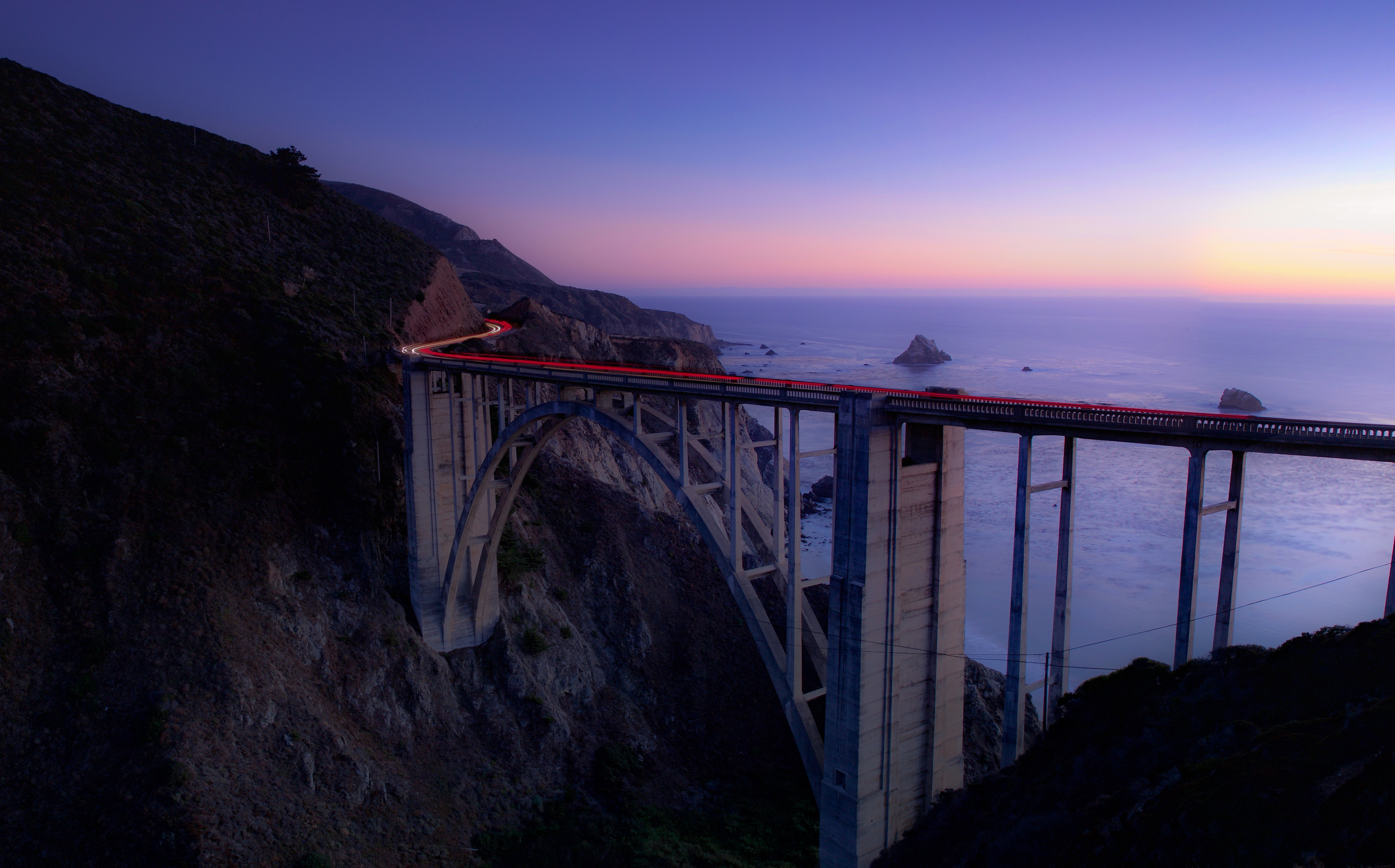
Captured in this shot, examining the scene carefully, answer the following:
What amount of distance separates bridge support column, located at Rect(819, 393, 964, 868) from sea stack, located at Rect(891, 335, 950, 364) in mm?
104917

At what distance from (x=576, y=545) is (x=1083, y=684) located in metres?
21.8

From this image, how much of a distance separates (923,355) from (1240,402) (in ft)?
183

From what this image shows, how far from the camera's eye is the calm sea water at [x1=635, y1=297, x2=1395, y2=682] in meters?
38.2

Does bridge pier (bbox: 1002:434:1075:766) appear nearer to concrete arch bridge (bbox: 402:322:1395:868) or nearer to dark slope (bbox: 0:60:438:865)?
concrete arch bridge (bbox: 402:322:1395:868)

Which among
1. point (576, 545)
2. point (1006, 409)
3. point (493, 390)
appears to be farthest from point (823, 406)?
point (493, 390)

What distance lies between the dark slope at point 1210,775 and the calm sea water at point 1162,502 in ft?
52.1

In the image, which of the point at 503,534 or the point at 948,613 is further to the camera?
the point at 503,534

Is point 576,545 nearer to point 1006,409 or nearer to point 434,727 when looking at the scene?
point 434,727

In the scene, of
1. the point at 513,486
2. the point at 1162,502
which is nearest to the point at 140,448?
the point at 513,486

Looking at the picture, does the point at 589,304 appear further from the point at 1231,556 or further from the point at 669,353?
the point at 1231,556

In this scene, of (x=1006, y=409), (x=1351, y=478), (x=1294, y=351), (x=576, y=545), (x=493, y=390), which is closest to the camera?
(x=1006, y=409)

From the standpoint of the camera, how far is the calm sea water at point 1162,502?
1505 inches

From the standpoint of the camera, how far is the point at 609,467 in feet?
125

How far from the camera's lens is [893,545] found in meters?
15.3
